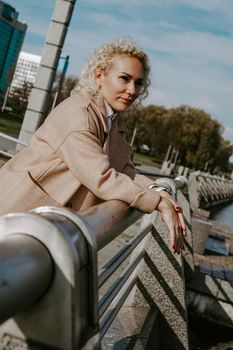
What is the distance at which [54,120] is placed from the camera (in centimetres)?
184

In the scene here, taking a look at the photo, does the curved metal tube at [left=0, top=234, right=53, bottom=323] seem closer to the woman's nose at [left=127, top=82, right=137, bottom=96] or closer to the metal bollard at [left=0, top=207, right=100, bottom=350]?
the metal bollard at [left=0, top=207, right=100, bottom=350]

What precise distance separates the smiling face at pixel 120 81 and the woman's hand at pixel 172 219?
2.00 ft

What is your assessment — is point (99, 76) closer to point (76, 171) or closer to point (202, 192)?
point (76, 171)

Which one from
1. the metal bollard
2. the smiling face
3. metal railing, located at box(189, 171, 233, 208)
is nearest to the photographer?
the metal bollard

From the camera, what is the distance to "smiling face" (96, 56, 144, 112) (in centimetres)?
232

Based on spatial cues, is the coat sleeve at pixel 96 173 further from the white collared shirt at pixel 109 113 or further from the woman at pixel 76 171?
the white collared shirt at pixel 109 113

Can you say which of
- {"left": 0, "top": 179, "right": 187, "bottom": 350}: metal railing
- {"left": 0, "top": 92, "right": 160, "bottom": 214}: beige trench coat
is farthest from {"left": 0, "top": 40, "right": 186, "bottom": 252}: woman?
{"left": 0, "top": 179, "right": 187, "bottom": 350}: metal railing

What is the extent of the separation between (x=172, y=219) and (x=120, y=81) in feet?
2.71

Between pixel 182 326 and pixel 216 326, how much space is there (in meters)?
2.14

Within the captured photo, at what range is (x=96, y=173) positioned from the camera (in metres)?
1.67

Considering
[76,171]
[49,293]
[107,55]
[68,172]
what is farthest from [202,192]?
[49,293]

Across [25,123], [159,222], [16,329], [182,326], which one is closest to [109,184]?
[16,329]

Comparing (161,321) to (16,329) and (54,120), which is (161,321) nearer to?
(54,120)

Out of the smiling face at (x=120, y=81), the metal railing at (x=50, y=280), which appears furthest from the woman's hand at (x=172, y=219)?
the metal railing at (x=50, y=280)
